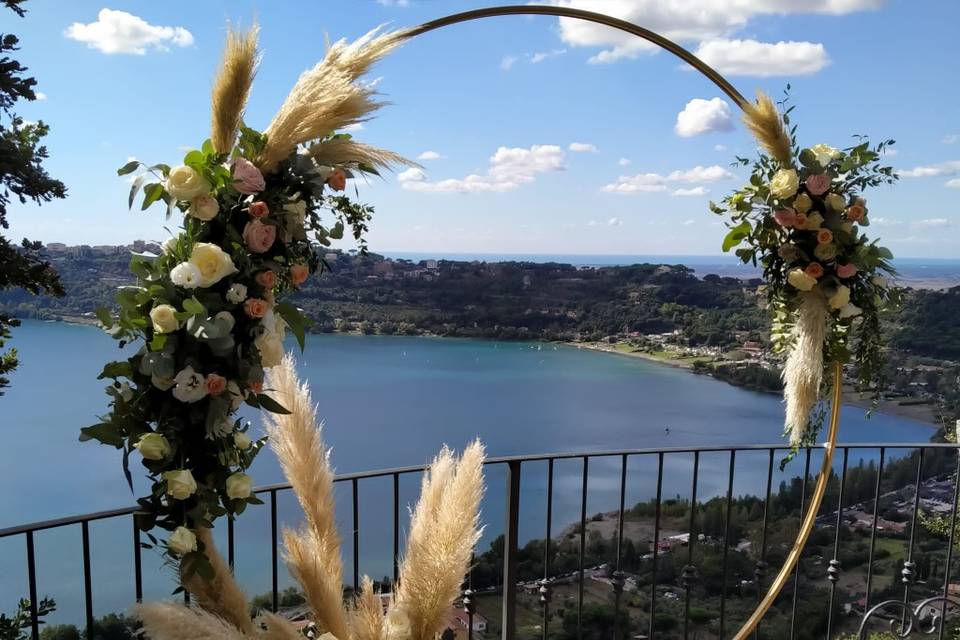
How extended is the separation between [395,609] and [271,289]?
64 centimetres

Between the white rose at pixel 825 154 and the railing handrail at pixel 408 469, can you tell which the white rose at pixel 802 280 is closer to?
the white rose at pixel 825 154

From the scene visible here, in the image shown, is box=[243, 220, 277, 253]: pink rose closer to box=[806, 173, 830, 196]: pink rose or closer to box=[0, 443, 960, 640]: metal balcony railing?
box=[0, 443, 960, 640]: metal balcony railing

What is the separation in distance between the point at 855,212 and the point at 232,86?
69.1 inches

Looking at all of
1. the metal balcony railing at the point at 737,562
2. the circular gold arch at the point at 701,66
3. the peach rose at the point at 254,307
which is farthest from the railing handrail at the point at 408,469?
the peach rose at the point at 254,307

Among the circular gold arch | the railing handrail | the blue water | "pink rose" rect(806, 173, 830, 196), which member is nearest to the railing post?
the railing handrail

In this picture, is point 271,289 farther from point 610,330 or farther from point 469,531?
point 610,330

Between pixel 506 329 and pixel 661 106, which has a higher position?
pixel 661 106

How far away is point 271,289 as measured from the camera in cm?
137

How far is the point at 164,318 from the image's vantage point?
1219 millimetres

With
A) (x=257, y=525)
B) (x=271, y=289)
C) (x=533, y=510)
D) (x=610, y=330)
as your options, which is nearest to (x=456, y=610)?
(x=271, y=289)

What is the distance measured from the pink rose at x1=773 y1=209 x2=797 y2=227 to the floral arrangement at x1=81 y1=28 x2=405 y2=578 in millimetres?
1258

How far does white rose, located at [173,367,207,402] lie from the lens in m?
1.25

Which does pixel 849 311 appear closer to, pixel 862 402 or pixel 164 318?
pixel 862 402

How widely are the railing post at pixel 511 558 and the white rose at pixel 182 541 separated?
1294 millimetres
